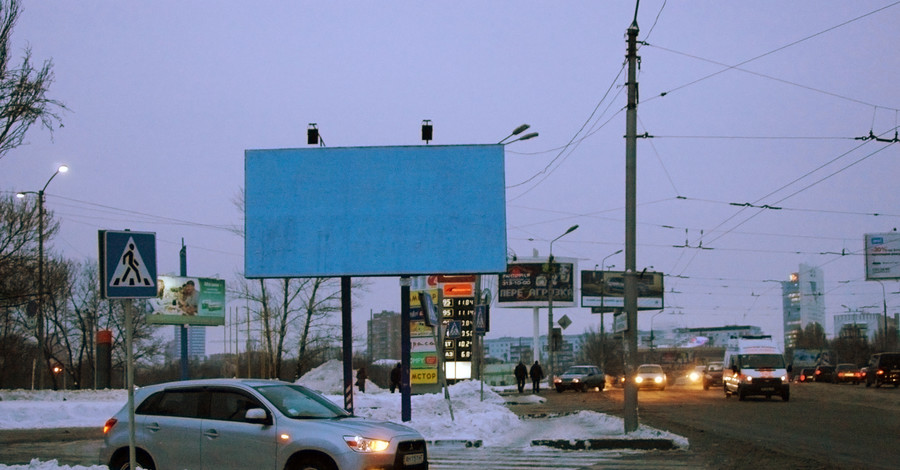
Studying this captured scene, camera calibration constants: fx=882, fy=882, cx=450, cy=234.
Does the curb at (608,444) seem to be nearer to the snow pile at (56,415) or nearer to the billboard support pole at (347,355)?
the billboard support pole at (347,355)

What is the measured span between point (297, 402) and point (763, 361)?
2781cm

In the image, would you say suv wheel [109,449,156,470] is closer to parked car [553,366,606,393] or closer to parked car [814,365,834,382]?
parked car [553,366,606,393]

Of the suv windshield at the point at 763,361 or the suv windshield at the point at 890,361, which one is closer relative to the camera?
the suv windshield at the point at 763,361

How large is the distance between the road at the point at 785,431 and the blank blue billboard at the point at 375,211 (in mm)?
6520

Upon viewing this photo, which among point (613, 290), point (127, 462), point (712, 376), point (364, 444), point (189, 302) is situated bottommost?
point (712, 376)

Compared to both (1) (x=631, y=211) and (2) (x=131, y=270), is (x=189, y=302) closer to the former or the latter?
(1) (x=631, y=211)

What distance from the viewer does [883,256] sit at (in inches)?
2504

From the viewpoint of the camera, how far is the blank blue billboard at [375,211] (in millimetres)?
20484

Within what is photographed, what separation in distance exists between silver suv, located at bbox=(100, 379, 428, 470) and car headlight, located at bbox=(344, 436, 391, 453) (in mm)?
11

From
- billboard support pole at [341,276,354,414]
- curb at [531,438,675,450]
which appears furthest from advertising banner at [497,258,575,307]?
curb at [531,438,675,450]

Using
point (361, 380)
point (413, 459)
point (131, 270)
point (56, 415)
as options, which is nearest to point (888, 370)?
point (361, 380)

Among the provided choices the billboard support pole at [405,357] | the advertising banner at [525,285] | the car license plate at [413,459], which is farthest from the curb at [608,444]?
the advertising banner at [525,285]

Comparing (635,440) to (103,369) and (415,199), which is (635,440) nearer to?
(415,199)

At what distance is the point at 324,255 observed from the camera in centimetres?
2053
